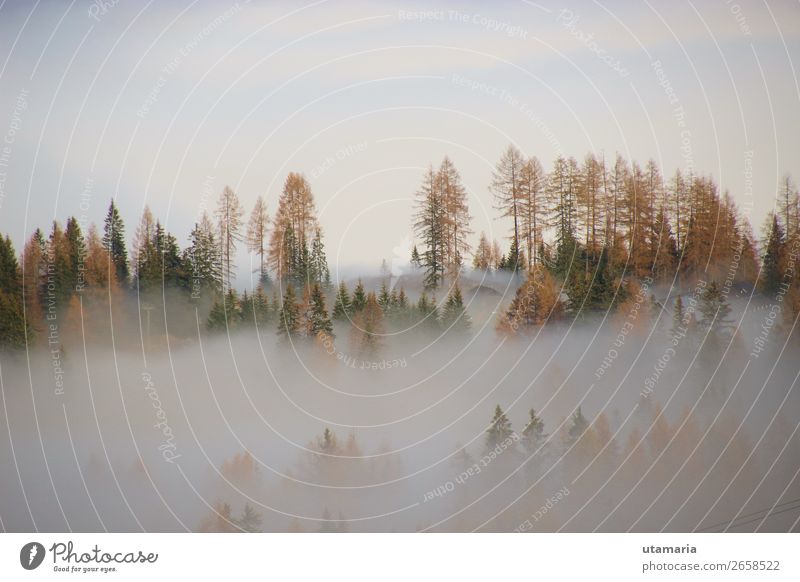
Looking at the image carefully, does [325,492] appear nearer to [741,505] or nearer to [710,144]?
[741,505]

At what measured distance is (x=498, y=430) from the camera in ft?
16.2

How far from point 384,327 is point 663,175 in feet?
6.70

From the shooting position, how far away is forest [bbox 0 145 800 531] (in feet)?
16.0

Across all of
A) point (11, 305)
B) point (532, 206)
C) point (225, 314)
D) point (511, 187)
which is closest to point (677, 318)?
point (532, 206)

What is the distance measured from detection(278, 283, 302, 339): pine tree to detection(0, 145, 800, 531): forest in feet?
0.05

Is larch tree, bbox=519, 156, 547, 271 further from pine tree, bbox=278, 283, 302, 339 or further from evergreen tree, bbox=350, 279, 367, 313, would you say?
pine tree, bbox=278, 283, 302, 339

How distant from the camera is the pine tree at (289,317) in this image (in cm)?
500

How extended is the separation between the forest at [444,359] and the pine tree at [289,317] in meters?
0.01

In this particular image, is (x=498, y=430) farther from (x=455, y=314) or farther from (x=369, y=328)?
(x=369, y=328)

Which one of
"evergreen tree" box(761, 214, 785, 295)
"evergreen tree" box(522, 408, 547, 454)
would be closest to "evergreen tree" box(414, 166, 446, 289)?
"evergreen tree" box(522, 408, 547, 454)

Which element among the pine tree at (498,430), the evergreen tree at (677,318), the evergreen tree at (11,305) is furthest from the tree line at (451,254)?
the pine tree at (498,430)

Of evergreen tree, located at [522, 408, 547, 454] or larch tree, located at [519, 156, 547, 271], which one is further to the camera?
larch tree, located at [519, 156, 547, 271]

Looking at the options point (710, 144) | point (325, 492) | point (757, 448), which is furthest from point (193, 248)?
point (757, 448)

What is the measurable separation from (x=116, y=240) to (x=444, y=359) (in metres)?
2.20
